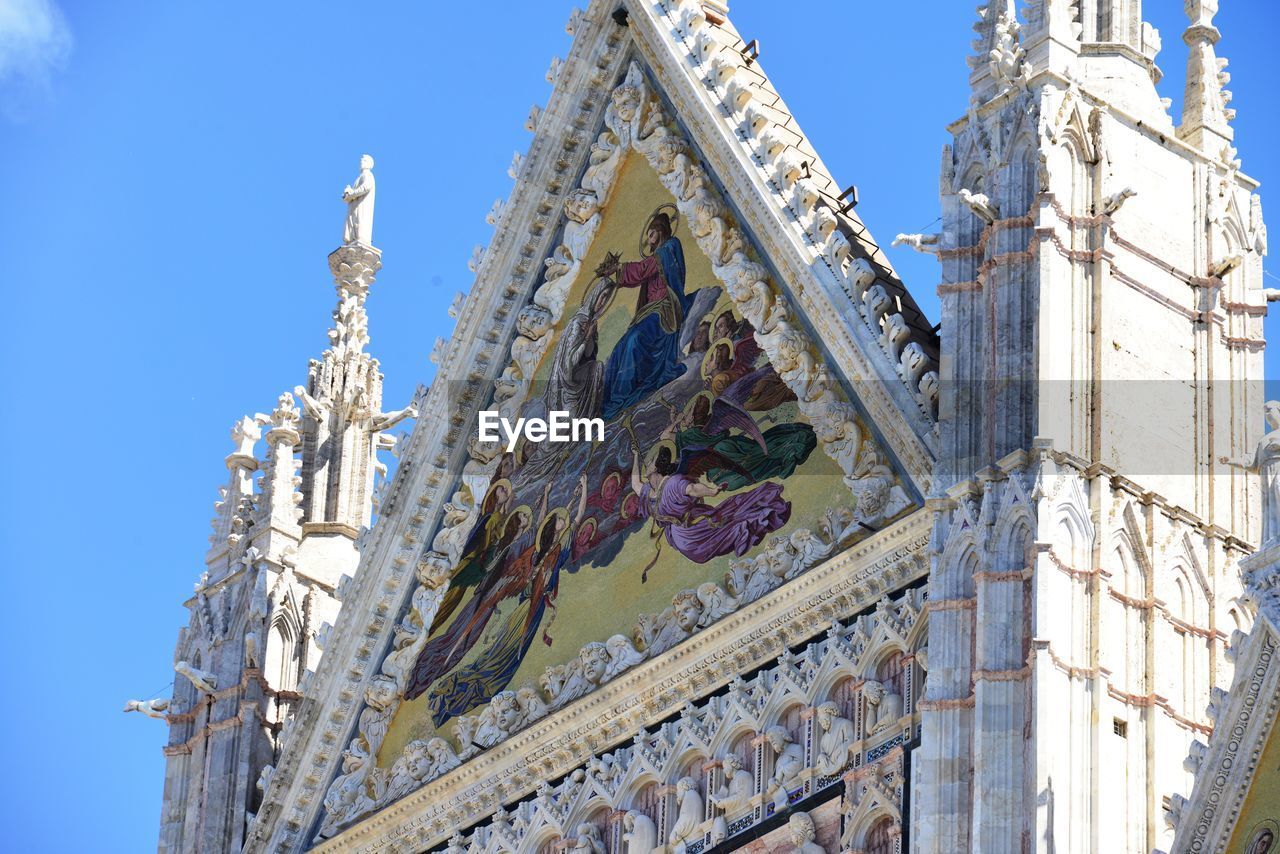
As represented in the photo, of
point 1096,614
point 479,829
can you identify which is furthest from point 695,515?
point 1096,614

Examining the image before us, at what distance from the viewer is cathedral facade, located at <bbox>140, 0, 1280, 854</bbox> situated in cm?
1864

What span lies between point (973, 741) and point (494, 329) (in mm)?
7196

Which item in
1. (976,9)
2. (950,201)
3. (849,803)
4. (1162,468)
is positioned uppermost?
(976,9)

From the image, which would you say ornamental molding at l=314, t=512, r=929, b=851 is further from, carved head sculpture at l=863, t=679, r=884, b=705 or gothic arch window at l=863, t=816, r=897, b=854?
gothic arch window at l=863, t=816, r=897, b=854

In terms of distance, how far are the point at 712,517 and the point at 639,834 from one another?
6.87 ft

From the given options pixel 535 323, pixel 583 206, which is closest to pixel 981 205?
pixel 583 206

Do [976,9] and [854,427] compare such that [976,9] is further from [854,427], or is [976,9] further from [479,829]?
[479,829]

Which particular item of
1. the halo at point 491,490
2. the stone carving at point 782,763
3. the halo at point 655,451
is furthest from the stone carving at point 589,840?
the halo at point 491,490

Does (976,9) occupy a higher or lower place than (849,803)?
higher

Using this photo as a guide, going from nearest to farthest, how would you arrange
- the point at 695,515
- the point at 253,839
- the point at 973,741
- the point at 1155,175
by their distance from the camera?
the point at 973,741, the point at 1155,175, the point at 695,515, the point at 253,839

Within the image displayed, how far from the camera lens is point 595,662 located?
22.0m

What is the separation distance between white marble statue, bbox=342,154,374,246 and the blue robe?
4.20 meters

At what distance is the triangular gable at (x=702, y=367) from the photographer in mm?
21000

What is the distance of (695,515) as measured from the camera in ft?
72.0
